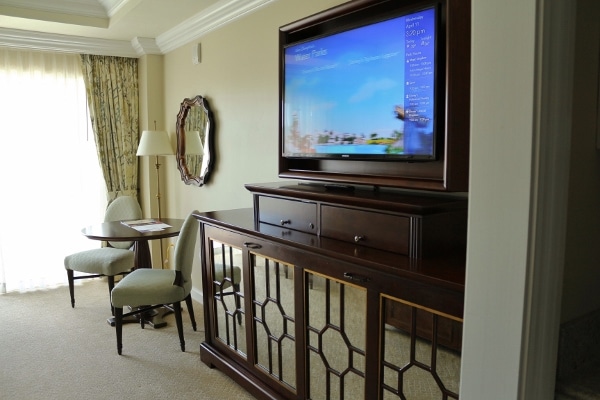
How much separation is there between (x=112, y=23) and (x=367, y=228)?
127 inches

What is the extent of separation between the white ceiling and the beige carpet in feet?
7.62

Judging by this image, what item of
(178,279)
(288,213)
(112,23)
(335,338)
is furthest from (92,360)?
(112,23)

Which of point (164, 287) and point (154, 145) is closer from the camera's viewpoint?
point (164, 287)

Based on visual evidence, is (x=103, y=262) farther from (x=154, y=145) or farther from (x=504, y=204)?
(x=504, y=204)

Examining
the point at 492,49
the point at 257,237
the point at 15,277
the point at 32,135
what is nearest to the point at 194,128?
the point at 32,135

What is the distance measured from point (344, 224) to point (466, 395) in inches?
32.3

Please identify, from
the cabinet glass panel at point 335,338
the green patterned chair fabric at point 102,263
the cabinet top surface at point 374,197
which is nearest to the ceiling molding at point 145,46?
the green patterned chair fabric at point 102,263

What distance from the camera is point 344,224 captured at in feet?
6.14

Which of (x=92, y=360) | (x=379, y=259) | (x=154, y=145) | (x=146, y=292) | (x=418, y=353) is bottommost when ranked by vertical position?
(x=92, y=360)

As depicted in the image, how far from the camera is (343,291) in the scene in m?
1.77

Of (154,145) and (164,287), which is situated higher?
(154,145)

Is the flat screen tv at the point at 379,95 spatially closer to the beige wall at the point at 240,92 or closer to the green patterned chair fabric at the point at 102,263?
the beige wall at the point at 240,92

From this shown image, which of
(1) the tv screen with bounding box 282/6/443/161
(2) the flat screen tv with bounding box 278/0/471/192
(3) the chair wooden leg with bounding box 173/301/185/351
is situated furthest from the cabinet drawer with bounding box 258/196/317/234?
(3) the chair wooden leg with bounding box 173/301/185/351

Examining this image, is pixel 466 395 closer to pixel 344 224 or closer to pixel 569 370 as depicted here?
pixel 569 370
